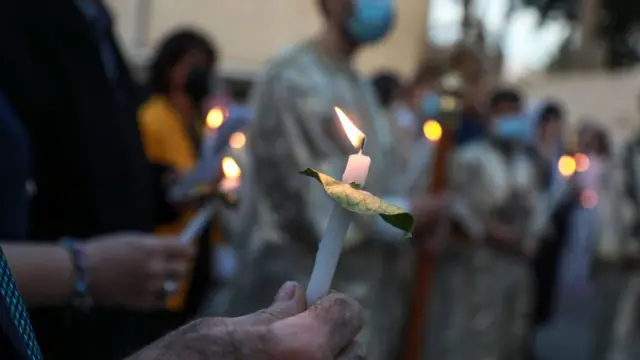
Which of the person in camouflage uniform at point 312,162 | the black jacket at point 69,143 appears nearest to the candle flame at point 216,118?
the black jacket at point 69,143

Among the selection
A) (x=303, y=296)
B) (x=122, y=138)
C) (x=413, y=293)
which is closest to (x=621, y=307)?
(x=413, y=293)

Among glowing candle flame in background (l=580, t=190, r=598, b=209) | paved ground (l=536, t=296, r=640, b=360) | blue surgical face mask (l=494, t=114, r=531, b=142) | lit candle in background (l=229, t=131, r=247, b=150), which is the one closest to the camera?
lit candle in background (l=229, t=131, r=247, b=150)

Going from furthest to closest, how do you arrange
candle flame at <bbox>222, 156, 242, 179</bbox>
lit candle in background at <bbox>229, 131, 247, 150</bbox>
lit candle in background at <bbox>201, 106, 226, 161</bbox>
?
1. lit candle in background at <bbox>229, 131, 247, 150</bbox>
2. lit candle in background at <bbox>201, 106, 226, 161</bbox>
3. candle flame at <bbox>222, 156, 242, 179</bbox>

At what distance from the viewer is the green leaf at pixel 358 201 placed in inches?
29.3

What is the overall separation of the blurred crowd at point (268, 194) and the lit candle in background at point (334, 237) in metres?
0.25

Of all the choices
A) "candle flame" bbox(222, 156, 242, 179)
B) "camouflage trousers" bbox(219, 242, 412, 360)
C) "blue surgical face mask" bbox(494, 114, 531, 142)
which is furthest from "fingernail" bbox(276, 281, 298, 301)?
"blue surgical face mask" bbox(494, 114, 531, 142)

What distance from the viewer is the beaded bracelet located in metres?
1.51

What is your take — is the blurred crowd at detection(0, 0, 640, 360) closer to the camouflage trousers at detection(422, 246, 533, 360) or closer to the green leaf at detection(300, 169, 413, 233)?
the camouflage trousers at detection(422, 246, 533, 360)

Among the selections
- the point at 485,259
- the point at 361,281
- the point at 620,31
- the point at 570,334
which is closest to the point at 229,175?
the point at 361,281

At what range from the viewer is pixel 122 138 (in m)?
1.87

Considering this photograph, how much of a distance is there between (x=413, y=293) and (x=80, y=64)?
182cm

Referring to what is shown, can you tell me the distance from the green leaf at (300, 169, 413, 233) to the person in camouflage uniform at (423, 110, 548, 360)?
2.55 meters

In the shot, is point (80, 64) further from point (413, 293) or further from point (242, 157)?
point (413, 293)

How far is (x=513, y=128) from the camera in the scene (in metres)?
5.27
